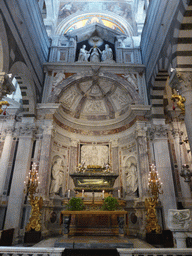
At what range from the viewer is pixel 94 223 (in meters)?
8.64

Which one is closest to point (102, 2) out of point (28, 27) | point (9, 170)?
point (28, 27)

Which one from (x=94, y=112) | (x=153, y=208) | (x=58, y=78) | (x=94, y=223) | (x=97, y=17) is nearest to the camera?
(x=153, y=208)

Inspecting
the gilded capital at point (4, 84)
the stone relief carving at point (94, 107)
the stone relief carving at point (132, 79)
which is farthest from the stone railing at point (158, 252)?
the stone relief carving at point (94, 107)

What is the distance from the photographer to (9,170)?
989cm

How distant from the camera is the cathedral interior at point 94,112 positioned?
805 centimetres

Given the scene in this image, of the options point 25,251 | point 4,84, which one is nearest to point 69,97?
point 4,84

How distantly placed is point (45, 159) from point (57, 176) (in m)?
1.58

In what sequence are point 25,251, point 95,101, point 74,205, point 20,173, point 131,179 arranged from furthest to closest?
point 95,101, point 131,179, point 20,173, point 74,205, point 25,251

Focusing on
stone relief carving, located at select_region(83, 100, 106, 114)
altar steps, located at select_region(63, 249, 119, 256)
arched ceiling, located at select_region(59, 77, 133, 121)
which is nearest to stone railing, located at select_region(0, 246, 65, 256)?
altar steps, located at select_region(63, 249, 119, 256)

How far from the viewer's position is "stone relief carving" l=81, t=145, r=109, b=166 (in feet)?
40.9

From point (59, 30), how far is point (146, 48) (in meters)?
6.84

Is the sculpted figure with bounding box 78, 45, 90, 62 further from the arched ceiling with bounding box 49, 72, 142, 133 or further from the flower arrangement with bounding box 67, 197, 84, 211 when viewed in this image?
the flower arrangement with bounding box 67, 197, 84, 211

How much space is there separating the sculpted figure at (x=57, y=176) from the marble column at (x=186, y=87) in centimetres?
734

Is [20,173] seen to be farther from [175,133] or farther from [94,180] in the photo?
[175,133]
